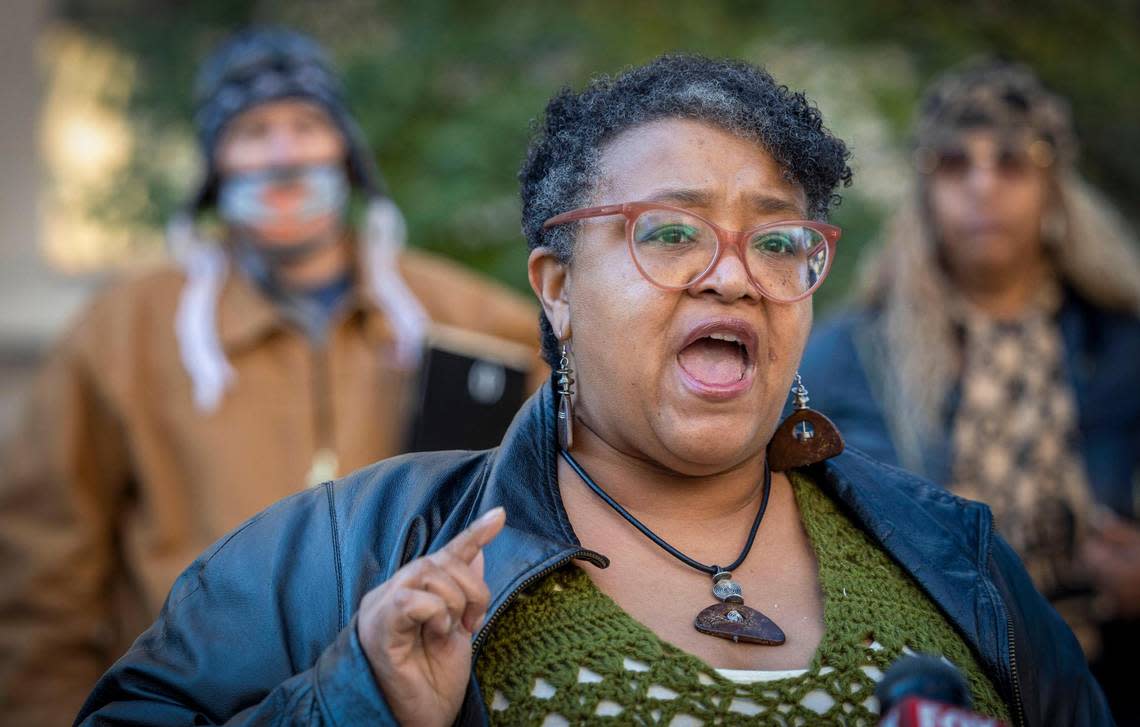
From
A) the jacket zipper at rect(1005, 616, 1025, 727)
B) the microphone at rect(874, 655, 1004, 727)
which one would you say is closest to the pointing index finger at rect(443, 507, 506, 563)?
the microphone at rect(874, 655, 1004, 727)

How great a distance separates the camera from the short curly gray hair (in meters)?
2.59

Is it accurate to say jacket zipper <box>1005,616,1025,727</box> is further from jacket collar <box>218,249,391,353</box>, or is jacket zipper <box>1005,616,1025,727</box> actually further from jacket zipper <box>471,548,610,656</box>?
jacket collar <box>218,249,391,353</box>

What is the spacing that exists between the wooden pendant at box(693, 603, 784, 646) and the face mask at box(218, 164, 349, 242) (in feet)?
10.2

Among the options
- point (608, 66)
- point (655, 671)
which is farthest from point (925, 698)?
point (608, 66)

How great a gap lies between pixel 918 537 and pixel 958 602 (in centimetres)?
16

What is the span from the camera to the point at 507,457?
8.43 ft

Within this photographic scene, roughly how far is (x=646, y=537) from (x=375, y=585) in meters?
0.51

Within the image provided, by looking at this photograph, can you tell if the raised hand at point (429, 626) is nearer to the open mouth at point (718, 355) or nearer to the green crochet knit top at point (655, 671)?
the green crochet knit top at point (655, 671)

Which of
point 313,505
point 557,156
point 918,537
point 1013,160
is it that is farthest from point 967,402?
point 313,505

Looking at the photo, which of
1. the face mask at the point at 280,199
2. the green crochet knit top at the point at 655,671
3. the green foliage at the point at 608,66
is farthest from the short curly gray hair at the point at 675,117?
the green foliage at the point at 608,66

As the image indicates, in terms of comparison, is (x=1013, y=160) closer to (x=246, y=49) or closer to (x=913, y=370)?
(x=913, y=370)

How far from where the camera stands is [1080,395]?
470cm

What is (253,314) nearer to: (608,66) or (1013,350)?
(608,66)

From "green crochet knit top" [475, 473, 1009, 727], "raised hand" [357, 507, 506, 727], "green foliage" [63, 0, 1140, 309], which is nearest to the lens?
"raised hand" [357, 507, 506, 727]
